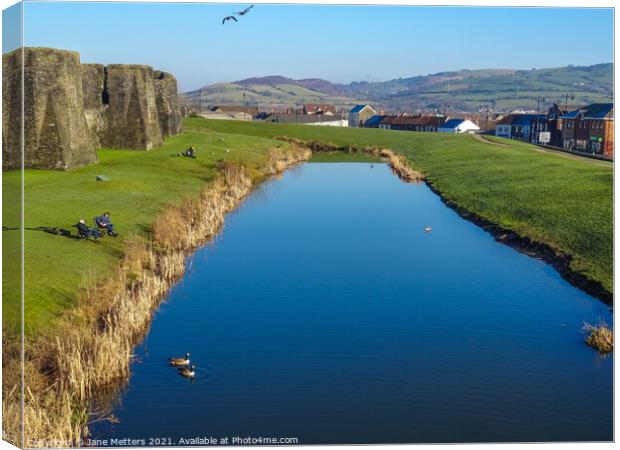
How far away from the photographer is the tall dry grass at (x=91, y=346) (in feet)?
45.0

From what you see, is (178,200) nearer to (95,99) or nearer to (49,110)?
(49,110)

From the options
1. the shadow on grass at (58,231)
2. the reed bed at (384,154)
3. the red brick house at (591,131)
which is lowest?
the shadow on grass at (58,231)

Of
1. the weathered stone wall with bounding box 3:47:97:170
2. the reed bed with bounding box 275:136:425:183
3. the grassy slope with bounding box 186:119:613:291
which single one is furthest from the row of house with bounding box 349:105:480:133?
the weathered stone wall with bounding box 3:47:97:170

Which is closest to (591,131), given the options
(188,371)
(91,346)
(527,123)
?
(188,371)

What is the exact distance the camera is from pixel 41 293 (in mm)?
20656

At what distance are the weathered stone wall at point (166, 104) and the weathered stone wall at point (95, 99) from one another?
1354 centimetres

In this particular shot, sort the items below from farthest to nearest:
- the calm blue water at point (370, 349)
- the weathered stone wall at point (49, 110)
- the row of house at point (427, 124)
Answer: the row of house at point (427, 124) → the weathered stone wall at point (49, 110) → the calm blue water at point (370, 349)

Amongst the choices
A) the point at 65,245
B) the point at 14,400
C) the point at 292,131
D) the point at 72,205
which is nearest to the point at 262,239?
the point at 72,205

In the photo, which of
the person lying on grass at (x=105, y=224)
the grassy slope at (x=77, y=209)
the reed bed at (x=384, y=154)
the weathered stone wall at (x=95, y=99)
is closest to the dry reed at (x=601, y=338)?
the grassy slope at (x=77, y=209)

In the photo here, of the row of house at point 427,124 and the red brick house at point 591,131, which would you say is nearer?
the red brick house at point 591,131

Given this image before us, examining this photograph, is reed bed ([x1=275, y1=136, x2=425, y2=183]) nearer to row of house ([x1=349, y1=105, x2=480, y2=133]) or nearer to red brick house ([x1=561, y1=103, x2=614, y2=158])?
red brick house ([x1=561, y1=103, x2=614, y2=158])

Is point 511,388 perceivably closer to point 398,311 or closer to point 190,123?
point 398,311

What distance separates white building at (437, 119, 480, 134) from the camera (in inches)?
6294

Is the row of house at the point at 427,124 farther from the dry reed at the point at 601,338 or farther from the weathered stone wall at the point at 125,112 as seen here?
the dry reed at the point at 601,338
